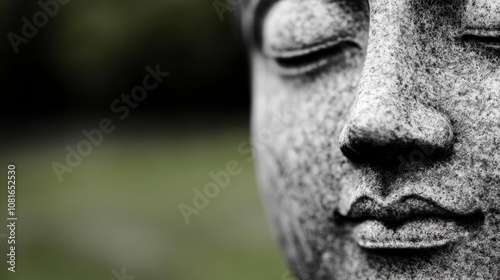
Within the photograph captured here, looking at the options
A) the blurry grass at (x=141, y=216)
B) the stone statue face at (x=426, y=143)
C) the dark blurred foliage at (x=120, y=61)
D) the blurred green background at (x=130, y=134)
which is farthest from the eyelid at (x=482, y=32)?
the dark blurred foliage at (x=120, y=61)

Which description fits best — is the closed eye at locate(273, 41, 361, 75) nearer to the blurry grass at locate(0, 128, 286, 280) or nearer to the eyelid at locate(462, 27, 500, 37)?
the eyelid at locate(462, 27, 500, 37)

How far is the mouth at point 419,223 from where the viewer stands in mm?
1187

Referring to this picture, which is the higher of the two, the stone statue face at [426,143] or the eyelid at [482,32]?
the eyelid at [482,32]

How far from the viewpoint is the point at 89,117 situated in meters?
4.49

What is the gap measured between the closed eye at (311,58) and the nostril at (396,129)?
0.20 m

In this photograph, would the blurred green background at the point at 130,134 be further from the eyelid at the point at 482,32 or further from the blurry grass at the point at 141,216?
the eyelid at the point at 482,32

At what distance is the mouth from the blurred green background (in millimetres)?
2210

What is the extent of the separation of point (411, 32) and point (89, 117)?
11.4 ft

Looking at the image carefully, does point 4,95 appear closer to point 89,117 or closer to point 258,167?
→ point 89,117

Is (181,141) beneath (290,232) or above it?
above

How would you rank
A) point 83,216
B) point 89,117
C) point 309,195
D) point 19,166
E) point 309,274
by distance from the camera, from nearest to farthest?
point 309,195 → point 309,274 → point 83,216 → point 19,166 → point 89,117

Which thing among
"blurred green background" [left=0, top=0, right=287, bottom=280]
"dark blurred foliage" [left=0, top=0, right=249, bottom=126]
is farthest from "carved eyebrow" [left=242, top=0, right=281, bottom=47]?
"dark blurred foliage" [left=0, top=0, right=249, bottom=126]

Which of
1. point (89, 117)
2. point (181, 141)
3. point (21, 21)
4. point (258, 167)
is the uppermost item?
point (21, 21)

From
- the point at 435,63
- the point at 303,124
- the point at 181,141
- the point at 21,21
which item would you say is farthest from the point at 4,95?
the point at 435,63
